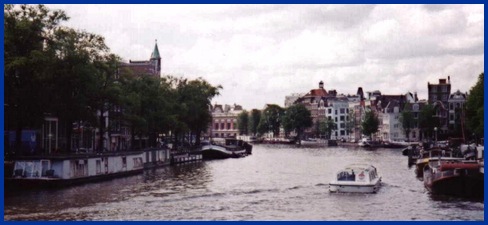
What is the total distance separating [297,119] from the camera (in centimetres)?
17450

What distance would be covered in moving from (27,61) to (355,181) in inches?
687

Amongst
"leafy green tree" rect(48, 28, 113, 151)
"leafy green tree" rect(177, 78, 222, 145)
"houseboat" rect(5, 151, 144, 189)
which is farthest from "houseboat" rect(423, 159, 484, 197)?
"leafy green tree" rect(177, 78, 222, 145)

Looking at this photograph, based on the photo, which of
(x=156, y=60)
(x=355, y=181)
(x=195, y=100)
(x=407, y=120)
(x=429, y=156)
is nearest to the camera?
(x=355, y=181)

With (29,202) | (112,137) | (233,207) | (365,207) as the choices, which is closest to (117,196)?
(29,202)

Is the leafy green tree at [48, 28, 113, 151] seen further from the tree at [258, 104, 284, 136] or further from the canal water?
the tree at [258, 104, 284, 136]

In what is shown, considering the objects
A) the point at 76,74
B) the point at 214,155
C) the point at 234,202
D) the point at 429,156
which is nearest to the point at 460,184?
the point at 234,202

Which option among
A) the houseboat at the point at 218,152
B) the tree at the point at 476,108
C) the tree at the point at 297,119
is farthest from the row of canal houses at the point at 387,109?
the houseboat at the point at 218,152

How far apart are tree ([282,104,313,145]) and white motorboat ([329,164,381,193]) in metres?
131

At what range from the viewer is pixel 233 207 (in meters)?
34.4

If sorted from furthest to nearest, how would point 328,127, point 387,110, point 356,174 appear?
point 328,127 < point 387,110 < point 356,174

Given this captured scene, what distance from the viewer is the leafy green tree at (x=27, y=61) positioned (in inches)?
1721

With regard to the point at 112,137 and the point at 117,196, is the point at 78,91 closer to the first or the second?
the point at 117,196

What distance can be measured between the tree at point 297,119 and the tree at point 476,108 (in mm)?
92147

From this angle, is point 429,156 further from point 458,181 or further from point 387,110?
point 387,110
